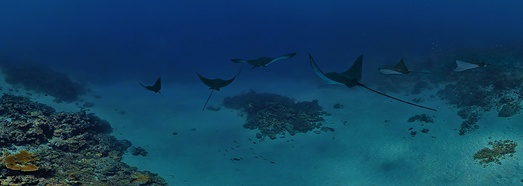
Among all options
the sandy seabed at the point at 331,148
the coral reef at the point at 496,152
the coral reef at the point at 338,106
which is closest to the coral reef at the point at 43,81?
the sandy seabed at the point at 331,148

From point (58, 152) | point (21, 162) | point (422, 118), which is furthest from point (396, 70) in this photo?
point (422, 118)

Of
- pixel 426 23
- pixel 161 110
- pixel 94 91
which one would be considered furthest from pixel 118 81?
pixel 426 23

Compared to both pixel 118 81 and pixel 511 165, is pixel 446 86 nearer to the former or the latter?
pixel 511 165

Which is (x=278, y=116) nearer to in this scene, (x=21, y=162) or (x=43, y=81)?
(x=21, y=162)

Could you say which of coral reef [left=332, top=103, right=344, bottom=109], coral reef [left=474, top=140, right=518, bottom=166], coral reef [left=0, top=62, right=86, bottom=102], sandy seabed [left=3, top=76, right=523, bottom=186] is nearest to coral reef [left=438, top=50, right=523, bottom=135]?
sandy seabed [left=3, top=76, right=523, bottom=186]

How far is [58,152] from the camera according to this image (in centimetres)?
1127

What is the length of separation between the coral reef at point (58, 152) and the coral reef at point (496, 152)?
1173 centimetres

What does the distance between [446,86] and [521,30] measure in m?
38.0

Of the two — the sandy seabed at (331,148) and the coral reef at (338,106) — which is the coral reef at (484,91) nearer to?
the sandy seabed at (331,148)

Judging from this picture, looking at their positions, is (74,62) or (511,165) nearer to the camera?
(511,165)

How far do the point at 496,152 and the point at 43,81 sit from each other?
27.2 m

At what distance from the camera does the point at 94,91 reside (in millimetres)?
26641

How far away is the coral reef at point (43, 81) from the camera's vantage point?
75.2 ft

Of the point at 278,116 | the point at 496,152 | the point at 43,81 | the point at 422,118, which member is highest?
the point at 43,81
